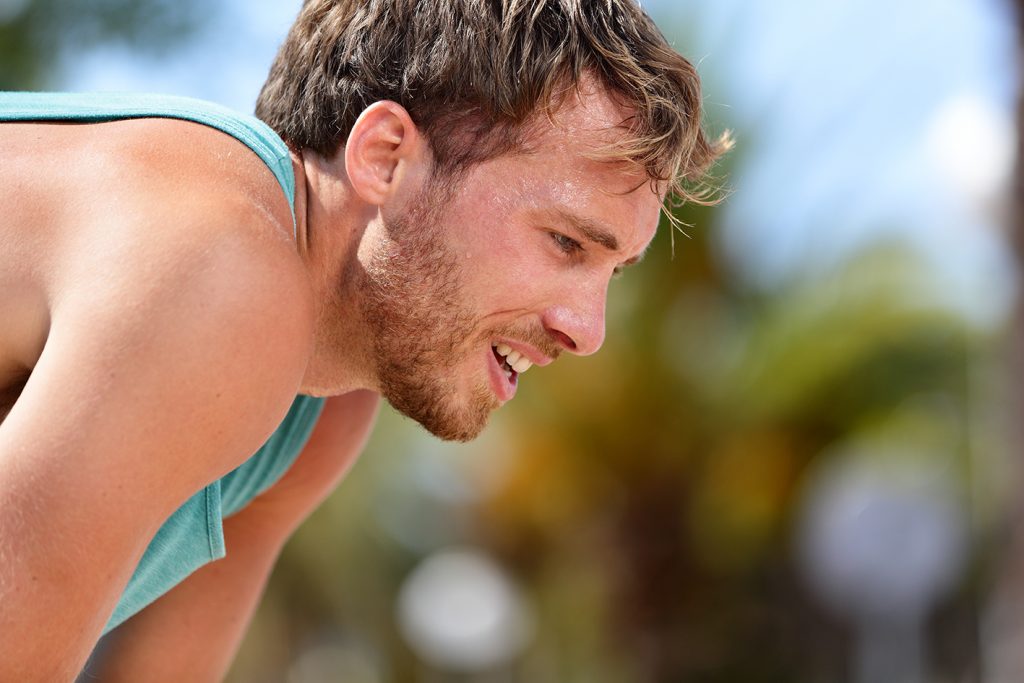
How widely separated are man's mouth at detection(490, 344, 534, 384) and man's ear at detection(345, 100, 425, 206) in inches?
14.2

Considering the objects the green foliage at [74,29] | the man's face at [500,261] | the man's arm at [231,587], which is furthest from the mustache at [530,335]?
the green foliage at [74,29]

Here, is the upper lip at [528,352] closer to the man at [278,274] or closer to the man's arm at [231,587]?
the man at [278,274]

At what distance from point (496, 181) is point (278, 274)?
21.9 inches

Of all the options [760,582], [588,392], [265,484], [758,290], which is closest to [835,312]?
[758,290]

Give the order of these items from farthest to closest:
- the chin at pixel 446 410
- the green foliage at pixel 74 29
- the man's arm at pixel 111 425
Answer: the green foliage at pixel 74 29, the chin at pixel 446 410, the man's arm at pixel 111 425

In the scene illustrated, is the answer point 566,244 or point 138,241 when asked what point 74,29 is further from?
point 138,241

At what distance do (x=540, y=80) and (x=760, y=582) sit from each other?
1127 centimetres

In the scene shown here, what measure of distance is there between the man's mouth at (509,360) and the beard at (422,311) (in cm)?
6

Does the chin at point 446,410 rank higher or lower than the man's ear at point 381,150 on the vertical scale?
lower

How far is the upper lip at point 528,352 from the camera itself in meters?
2.53

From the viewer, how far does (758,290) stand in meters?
11.4

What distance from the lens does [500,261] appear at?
96.7 inches

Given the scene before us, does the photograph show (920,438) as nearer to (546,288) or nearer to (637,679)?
(637,679)

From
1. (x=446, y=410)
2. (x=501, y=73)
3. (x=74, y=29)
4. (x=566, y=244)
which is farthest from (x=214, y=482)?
(x=74, y=29)
